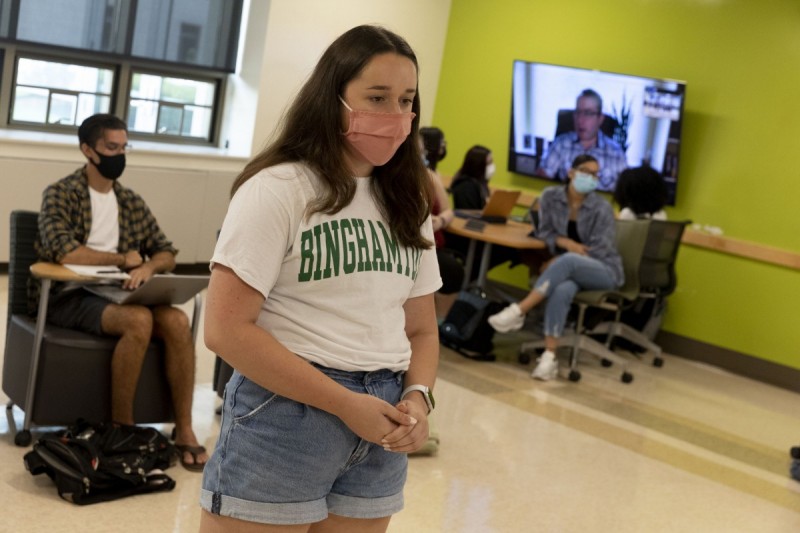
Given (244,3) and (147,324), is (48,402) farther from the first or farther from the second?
(244,3)

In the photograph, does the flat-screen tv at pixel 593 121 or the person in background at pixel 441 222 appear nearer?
the person in background at pixel 441 222

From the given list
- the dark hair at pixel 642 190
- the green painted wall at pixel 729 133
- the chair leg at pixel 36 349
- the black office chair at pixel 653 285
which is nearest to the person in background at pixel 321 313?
the chair leg at pixel 36 349

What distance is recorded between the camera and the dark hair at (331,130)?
5.26 ft

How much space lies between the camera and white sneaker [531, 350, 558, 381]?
19.9 feet

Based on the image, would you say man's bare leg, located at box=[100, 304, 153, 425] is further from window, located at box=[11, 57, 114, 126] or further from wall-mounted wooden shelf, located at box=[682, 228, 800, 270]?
wall-mounted wooden shelf, located at box=[682, 228, 800, 270]

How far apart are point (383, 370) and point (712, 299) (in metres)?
6.14

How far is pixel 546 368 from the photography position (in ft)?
20.0

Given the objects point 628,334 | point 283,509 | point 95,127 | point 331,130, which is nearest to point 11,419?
point 95,127

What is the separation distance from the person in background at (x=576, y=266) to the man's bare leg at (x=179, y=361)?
276 centimetres

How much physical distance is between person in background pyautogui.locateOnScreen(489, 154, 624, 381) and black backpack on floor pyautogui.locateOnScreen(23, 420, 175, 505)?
3.09 metres

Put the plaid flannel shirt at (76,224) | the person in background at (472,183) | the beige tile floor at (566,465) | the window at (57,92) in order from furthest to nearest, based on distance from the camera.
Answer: the person in background at (472,183), the window at (57,92), the plaid flannel shirt at (76,224), the beige tile floor at (566,465)

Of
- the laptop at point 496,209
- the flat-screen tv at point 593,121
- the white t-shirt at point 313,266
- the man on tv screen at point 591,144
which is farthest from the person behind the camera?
the man on tv screen at point 591,144

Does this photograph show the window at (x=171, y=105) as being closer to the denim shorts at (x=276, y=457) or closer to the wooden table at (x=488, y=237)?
the wooden table at (x=488, y=237)

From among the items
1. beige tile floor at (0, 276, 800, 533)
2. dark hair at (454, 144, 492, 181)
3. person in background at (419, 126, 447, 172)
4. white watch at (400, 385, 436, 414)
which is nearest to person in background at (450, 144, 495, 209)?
dark hair at (454, 144, 492, 181)
